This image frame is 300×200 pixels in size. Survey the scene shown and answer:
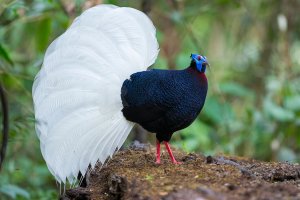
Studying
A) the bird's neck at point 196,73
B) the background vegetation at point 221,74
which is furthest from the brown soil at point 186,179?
the background vegetation at point 221,74

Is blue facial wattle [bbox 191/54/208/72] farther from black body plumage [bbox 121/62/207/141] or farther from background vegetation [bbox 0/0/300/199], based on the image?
background vegetation [bbox 0/0/300/199]

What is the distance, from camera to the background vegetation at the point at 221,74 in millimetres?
6078

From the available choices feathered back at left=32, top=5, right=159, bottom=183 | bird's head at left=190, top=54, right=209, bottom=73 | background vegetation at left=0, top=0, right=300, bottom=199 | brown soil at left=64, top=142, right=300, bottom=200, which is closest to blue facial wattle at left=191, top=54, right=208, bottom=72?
bird's head at left=190, top=54, right=209, bottom=73

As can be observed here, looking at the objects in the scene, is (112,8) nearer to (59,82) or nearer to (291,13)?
(59,82)

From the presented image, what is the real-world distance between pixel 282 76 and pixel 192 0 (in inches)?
76.8

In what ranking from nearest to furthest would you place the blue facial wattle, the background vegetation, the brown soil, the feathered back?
the brown soil < the feathered back < the blue facial wattle < the background vegetation

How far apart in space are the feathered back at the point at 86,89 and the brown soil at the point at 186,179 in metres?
0.21

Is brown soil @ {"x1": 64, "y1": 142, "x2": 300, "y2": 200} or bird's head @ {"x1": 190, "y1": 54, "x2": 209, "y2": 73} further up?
bird's head @ {"x1": 190, "y1": 54, "x2": 209, "y2": 73}

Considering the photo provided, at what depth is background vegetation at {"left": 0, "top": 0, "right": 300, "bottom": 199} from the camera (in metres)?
6.08

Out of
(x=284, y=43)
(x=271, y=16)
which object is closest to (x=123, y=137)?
(x=284, y=43)

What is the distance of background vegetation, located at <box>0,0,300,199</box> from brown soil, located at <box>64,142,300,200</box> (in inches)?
51.0

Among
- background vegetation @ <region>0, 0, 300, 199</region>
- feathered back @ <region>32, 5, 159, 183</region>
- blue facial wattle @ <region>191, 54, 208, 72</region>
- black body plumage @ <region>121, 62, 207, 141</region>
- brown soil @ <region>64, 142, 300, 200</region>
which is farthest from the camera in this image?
background vegetation @ <region>0, 0, 300, 199</region>

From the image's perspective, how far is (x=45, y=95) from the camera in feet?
12.3

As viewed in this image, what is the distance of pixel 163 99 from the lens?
12.7 feet
